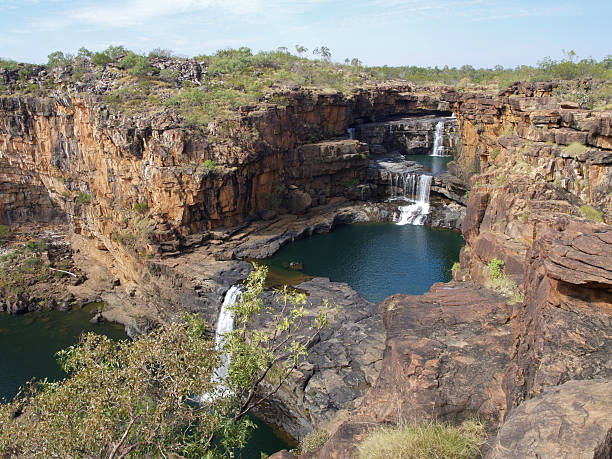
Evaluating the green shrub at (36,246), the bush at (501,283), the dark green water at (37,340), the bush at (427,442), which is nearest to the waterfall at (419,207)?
the bush at (501,283)

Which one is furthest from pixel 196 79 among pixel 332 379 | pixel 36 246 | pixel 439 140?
pixel 332 379

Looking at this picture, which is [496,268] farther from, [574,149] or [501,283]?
[574,149]

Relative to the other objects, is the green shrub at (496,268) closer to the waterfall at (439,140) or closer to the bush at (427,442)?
the bush at (427,442)

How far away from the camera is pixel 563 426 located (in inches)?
250

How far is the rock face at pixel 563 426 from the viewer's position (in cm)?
Result: 598

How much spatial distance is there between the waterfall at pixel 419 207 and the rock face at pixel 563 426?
3841cm

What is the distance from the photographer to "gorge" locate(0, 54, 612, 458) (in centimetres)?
931

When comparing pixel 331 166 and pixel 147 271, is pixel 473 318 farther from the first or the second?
pixel 331 166

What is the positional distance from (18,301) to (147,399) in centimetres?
3028

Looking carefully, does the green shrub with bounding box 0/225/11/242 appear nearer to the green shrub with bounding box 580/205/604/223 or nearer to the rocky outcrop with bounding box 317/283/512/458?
the rocky outcrop with bounding box 317/283/512/458

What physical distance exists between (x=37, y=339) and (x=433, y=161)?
4595 cm

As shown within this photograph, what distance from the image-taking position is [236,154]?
3838cm

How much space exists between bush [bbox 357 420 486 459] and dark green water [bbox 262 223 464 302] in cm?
2093

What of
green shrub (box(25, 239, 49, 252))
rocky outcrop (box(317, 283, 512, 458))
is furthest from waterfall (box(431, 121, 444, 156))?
rocky outcrop (box(317, 283, 512, 458))
